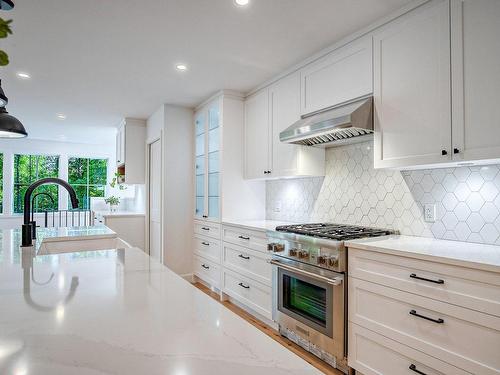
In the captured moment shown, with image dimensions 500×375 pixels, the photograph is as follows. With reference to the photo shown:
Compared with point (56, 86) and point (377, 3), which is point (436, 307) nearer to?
point (377, 3)

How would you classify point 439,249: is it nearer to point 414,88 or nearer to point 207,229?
point 414,88

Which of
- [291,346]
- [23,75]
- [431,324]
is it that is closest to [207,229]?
[291,346]

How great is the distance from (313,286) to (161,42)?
7.22 ft

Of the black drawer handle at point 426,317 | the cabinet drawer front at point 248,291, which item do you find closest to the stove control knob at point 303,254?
the cabinet drawer front at point 248,291

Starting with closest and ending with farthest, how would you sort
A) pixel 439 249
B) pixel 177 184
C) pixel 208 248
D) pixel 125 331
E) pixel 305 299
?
pixel 125 331 < pixel 439 249 < pixel 305 299 < pixel 208 248 < pixel 177 184

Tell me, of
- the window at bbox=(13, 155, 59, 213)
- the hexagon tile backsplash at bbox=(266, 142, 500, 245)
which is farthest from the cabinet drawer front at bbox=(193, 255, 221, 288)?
the window at bbox=(13, 155, 59, 213)

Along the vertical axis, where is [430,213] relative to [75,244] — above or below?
above

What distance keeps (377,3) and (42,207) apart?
7.51 metres

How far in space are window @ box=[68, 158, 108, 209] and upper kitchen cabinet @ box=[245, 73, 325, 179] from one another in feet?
17.3

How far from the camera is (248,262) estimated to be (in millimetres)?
3051

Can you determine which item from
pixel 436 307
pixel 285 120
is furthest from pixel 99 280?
pixel 285 120

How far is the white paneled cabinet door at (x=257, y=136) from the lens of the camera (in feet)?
10.8

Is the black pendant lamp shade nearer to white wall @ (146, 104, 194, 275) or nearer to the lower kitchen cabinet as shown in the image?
the lower kitchen cabinet

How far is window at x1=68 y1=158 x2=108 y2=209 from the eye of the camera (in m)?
7.23
